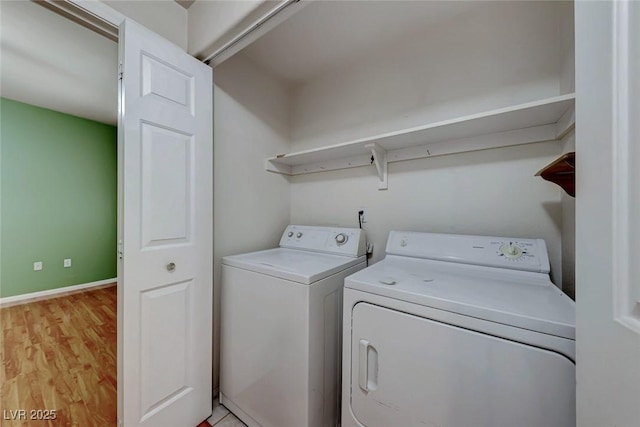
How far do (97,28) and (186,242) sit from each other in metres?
1.10

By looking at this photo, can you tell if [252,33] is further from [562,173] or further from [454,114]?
[562,173]

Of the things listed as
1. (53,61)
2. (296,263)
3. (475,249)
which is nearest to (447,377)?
(475,249)

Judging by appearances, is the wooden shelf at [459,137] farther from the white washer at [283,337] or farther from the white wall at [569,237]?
the white washer at [283,337]

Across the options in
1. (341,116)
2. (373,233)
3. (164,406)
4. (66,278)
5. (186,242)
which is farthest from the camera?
(66,278)

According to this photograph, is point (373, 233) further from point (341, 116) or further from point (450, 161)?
point (341, 116)

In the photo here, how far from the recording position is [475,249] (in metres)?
1.20

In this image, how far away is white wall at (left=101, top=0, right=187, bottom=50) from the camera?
3.73 feet

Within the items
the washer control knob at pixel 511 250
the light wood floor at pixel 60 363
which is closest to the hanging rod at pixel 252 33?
the washer control knob at pixel 511 250

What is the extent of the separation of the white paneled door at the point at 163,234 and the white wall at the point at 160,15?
0.41 feet

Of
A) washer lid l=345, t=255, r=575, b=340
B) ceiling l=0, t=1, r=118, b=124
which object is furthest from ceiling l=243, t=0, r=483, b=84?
washer lid l=345, t=255, r=575, b=340

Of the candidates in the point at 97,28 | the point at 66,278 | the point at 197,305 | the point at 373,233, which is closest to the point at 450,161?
the point at 373,233

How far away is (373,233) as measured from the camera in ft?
5.64

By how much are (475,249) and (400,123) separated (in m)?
0.96

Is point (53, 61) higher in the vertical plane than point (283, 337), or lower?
higher
